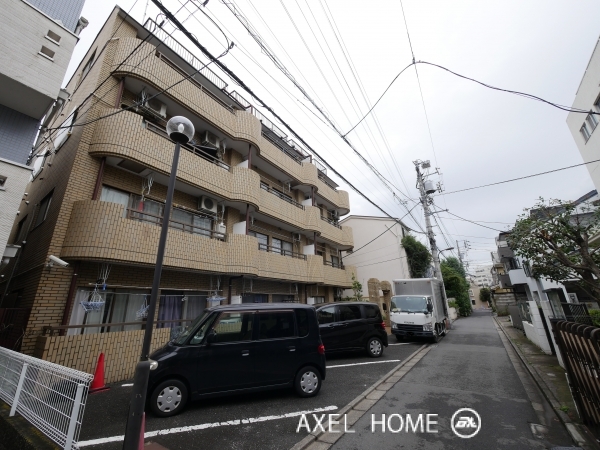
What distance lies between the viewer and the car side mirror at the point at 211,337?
484cm

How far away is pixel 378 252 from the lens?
22.8 metres

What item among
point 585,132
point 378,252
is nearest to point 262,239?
point 378,252

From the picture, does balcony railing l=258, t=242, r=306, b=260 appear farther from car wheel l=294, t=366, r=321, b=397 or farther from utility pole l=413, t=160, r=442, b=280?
utility pole l=413, t=160, r=442, b=280

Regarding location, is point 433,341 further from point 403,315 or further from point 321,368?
point 321,368

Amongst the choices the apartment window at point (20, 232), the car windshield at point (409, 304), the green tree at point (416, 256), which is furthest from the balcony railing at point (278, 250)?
the green tree at point (416, 256)

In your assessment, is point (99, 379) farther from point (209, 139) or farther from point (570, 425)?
point (209, 139)

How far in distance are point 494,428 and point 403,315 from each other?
8.53 meters

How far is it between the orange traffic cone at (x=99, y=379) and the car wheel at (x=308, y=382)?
4.44 m

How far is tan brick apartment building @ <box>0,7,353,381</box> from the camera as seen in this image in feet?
21.3

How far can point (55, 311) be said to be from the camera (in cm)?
629

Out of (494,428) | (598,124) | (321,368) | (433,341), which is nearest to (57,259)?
(321,368)

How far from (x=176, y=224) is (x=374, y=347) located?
324 inches

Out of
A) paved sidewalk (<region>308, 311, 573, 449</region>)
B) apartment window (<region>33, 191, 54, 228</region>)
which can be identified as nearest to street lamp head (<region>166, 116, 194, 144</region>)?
paved sidewalk (<region>308, 311, 573, 449</region>)

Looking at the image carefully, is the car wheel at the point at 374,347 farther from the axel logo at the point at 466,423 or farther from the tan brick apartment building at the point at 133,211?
the tan brick apartment building at the point at 133,211
